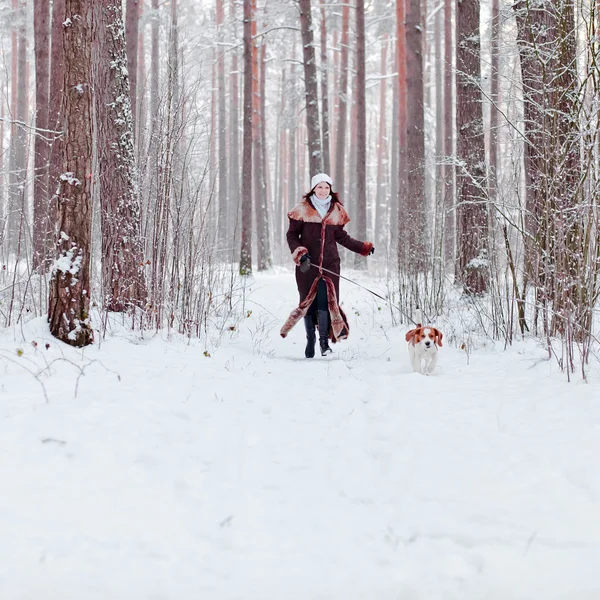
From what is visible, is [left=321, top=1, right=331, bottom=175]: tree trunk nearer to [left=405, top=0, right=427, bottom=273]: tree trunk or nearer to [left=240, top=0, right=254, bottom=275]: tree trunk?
[left=240, top=0, right=254, bottom=275]: tree trunk

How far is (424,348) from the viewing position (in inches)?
192

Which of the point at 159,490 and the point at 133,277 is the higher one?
the point at 133,277

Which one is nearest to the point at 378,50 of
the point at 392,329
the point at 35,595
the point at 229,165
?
the point at 229,165

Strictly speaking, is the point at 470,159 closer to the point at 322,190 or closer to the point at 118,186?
the point at 322,190

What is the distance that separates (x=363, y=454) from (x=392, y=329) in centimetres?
499

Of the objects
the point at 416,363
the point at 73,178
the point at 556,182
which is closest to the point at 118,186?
the point at 73,178

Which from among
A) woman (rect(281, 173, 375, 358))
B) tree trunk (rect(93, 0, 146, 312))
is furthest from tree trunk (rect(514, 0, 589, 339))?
tree trunk (rect(93, 0, 146, 312))

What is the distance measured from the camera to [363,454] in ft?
9.87

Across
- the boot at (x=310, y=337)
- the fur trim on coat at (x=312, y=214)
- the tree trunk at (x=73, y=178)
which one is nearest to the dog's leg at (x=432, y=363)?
the boot at (x=310, y=337)

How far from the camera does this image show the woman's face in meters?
6.05

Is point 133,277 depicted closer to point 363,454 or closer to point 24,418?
point 24,418

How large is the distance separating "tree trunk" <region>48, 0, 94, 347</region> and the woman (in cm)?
228

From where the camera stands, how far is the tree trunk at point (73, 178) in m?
4.39

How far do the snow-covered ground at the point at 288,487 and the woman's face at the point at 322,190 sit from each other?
247 cm
